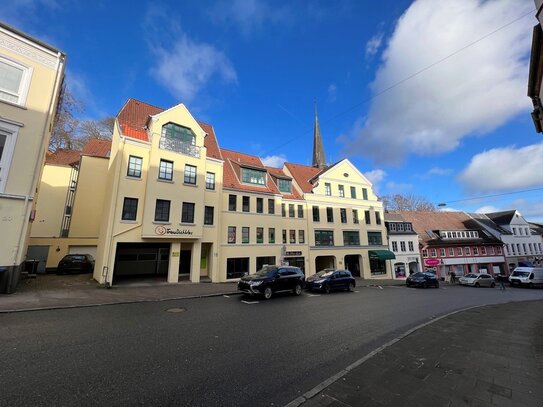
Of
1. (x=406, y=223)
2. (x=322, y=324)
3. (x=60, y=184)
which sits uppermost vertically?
(x=60, y=184)

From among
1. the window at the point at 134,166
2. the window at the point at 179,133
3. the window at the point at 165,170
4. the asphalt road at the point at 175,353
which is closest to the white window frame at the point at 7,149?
the window at the point at 134,166

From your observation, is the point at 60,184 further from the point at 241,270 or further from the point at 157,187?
the point at 241,270

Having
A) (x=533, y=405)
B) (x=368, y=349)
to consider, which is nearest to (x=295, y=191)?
(x=368, y=349)

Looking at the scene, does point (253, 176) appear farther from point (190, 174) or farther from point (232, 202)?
point (190, 174)

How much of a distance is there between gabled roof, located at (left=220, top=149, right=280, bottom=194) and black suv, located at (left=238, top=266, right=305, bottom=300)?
10.3 m

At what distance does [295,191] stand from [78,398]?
2710 centimetres

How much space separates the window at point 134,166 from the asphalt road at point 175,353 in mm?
10235

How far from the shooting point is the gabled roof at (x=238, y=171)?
79.1 ft

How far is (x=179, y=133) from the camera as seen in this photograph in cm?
2023

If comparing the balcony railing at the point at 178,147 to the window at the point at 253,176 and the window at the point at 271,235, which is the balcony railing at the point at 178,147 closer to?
the window at the point at 253,176

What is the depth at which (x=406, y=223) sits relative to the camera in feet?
123

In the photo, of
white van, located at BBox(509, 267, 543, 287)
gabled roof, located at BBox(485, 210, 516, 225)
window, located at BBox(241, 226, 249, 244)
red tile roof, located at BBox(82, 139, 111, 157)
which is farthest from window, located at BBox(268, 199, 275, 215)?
gabled roof, located at BBox(485, 210, 516, 225)

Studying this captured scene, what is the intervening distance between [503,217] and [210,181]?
56315 millimetres

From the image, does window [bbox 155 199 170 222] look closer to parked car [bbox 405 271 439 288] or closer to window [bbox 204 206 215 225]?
window [bbox 204 206 215 225]
